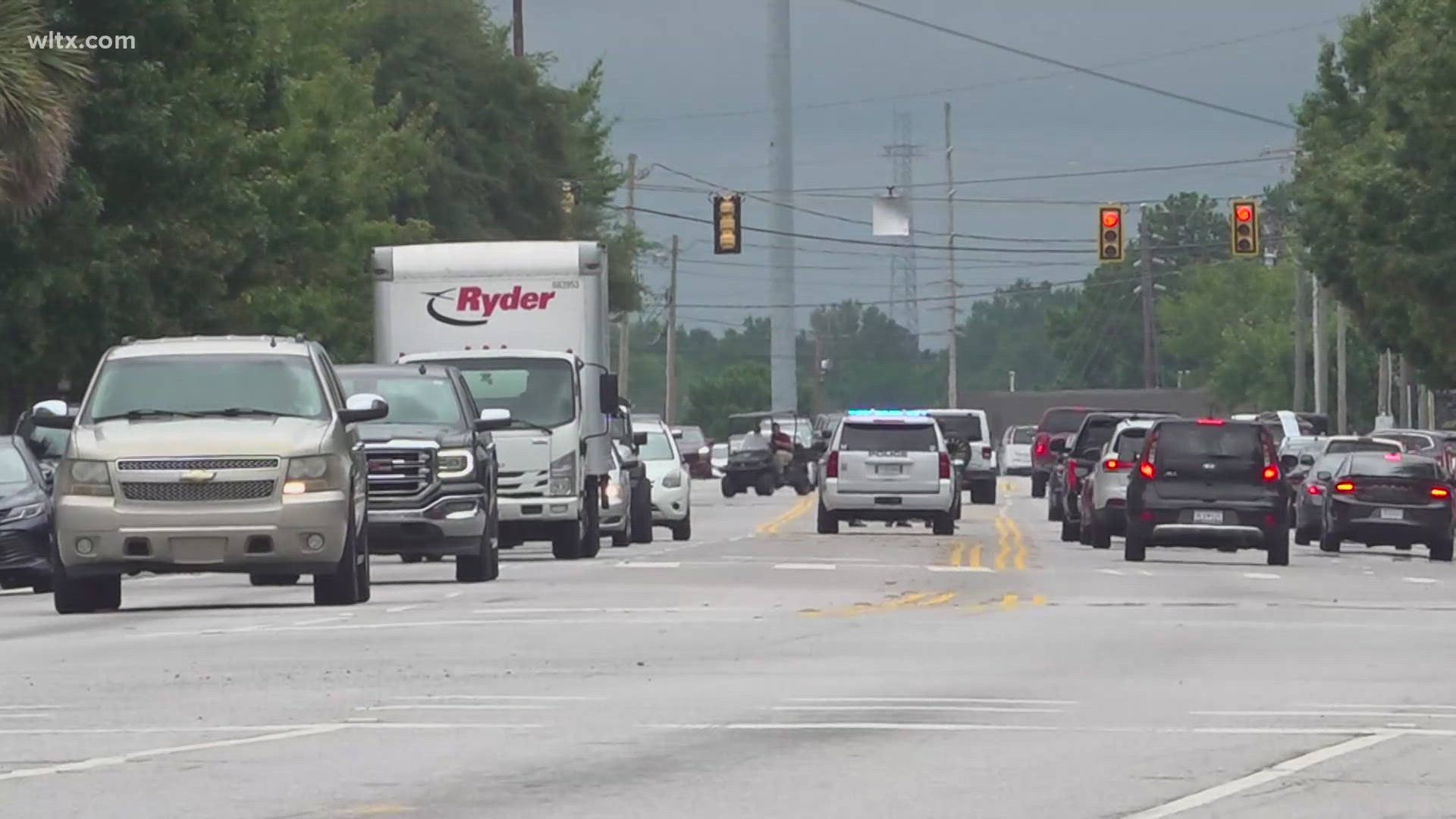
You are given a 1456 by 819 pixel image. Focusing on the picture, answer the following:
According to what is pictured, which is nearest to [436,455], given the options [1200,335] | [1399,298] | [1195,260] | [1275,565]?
[1275,565]

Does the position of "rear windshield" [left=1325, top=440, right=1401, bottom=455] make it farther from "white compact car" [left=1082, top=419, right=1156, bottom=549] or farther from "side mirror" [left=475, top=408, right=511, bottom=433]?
"side mirror" [left=475, top=408, right=511, bottom=433]

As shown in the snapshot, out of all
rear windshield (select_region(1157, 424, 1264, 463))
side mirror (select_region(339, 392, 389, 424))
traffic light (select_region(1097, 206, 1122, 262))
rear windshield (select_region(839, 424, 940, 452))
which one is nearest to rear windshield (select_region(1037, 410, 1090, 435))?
traffic light (select_region(1097, 206, 1122, 262))

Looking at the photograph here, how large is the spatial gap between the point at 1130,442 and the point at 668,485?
6.55 m

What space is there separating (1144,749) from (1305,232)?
58.1m

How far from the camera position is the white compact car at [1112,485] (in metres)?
38.9

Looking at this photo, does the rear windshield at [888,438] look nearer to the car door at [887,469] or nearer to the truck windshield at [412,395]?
the car door at [887,469]

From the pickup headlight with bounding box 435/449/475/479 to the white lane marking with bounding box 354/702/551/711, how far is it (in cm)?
1196

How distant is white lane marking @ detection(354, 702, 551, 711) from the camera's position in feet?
47.3

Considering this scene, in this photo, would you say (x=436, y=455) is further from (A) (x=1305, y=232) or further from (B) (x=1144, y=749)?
(A) (x=1305, y=232)

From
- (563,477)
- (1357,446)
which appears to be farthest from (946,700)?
(1357,446)

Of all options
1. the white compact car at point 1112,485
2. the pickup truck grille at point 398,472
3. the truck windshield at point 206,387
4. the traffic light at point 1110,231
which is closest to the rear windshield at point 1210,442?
the white compact car at point 1112,485

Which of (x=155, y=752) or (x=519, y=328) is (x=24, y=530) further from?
(x=155, y=752)

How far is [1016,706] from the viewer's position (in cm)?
1480

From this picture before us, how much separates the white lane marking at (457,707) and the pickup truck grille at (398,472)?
38.8 ft
